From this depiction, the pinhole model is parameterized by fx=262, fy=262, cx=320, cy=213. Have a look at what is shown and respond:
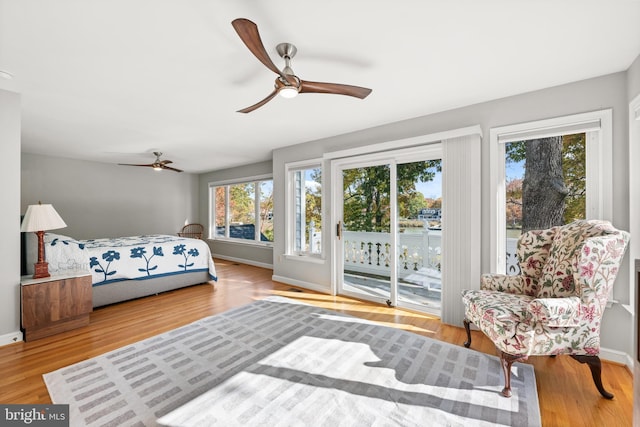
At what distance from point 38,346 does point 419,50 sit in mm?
4218

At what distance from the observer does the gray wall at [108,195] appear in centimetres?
538

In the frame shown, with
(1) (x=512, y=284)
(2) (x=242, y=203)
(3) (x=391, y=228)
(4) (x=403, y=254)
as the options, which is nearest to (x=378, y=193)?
(3) (x=391, y=228)

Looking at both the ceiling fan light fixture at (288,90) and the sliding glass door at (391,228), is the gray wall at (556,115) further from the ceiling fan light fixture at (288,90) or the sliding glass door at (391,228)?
the ceiling fan light fixture at (288,90)

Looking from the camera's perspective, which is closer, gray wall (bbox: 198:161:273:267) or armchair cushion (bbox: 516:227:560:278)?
armchair cushion (bbox: 516:227:560:278)

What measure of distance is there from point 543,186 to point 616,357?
5.13 ft

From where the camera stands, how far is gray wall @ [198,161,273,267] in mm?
6087

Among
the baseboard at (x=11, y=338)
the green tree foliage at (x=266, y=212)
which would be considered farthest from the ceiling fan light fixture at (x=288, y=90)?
the green tree foliage at (x=266, y=212)

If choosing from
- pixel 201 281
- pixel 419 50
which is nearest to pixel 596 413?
pixel 419 50

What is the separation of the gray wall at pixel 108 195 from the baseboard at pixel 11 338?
4.12 metres

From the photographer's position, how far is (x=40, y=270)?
9.07 ft

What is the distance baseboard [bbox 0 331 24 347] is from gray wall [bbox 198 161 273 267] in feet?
12.8

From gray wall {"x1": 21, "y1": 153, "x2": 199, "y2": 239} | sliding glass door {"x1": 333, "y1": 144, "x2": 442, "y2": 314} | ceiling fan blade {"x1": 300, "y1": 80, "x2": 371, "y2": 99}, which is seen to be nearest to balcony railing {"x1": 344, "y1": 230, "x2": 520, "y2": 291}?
sliding glass door {"x1": 333, "y1": 144, "x2": 442, "y2": 314}

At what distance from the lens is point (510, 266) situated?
2.76m

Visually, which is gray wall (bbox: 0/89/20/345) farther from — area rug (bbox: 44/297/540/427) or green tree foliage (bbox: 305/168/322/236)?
green tree foliage (bbox: 305/168/322/236)
